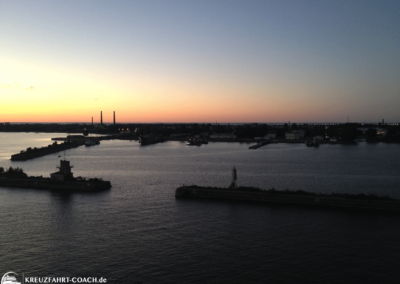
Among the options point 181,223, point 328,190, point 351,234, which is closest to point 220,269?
point 181,223

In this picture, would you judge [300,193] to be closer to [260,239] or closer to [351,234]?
[351,234]

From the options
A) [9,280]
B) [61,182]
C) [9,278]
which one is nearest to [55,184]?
[61,182]

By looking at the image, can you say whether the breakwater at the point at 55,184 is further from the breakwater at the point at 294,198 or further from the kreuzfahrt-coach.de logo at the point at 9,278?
the kreuzfahrt-coach.de logo at the point at 9,278

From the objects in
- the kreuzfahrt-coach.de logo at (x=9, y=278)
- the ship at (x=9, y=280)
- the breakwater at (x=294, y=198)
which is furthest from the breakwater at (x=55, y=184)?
the ship at (x=9, y=280)

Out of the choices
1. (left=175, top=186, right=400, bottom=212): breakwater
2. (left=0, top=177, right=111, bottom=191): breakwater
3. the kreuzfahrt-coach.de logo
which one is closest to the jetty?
(left=0, top=177, right=111, bottom=191): breakwater

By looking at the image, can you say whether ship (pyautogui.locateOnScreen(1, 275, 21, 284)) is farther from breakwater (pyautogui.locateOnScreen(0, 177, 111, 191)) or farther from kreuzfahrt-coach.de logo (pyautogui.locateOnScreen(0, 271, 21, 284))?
breakwater (pyautogui.locateOnScreen(0, 177, 111, 191))

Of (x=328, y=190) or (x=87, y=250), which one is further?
(x=328, y=190)

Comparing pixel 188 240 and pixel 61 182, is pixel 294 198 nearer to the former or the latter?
pixel 188 240
